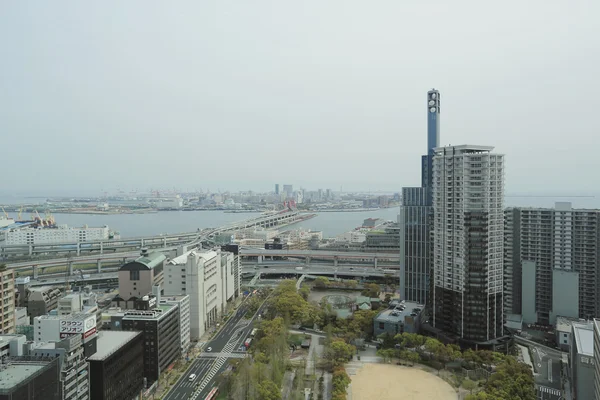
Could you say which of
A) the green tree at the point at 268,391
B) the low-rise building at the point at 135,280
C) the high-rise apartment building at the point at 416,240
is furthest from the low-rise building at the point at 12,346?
the high-rise apartment building at the point at 416,240

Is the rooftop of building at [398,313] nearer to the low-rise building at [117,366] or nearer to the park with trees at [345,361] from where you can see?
→ the park with trees at [345,361]

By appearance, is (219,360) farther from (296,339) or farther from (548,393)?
(548,393)

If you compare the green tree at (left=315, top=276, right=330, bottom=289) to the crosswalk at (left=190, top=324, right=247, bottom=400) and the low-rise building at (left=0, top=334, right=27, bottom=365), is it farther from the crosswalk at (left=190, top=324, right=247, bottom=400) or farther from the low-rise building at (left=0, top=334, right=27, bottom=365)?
the low-rise building at (left=0, top=334, right=27, bottom=365)

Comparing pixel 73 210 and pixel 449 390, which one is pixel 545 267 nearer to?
pixel 449 390

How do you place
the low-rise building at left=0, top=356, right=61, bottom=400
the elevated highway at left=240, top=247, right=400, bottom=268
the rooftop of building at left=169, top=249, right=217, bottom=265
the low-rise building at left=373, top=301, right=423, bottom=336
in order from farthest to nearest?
the elevated highway at left=240, top=247, right=400, bottom=268 < the rooftop of building at left=169, top=249, right=217, bottom=265 < the low-rise building at left=373, top=301, right=423, bottom=336 < the low-rise building at left=0, top=356, right=61, bottom=400

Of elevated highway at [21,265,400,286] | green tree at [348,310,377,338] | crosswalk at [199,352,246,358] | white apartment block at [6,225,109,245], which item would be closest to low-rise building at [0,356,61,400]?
crosswalk at [199,352,246,358]

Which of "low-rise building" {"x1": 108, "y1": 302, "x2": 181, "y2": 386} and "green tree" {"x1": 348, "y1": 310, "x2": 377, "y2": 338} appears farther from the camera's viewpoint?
"green tree" {"x1": 348, "y1": 310, "x2": 377, "y2": 338}
